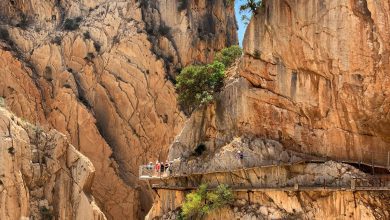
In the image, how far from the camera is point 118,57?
57719 millimetres

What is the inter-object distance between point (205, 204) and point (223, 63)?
1290cm

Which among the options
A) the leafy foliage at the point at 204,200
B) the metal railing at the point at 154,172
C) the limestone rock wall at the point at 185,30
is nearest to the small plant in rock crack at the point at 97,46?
the limestone rock wall at the point at 185,30

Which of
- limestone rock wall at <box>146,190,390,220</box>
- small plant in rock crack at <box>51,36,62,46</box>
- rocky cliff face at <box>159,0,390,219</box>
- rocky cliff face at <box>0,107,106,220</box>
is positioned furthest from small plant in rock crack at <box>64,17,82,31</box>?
limestone rock wall at <box>146,190,390,220</box>

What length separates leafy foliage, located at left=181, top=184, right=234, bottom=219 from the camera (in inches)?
1288

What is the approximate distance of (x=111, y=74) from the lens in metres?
57.6

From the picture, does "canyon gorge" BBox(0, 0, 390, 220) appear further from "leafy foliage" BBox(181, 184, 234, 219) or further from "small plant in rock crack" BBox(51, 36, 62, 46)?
"leafy foliage" BBox(181, 184, 234, 219)

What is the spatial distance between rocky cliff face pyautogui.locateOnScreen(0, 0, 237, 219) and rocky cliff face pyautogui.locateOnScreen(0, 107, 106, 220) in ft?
36.2

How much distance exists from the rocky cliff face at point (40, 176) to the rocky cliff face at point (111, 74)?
435 inches

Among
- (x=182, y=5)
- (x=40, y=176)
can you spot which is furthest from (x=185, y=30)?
(x=40, y=176)

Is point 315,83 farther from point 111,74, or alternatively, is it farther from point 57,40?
point 57,40

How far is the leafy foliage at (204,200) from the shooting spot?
32719mm

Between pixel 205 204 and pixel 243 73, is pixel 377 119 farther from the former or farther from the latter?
pixel 205 204

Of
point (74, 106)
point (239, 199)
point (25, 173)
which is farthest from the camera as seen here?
point (74, 106)

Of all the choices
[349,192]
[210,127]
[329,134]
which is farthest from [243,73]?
[349,192]
